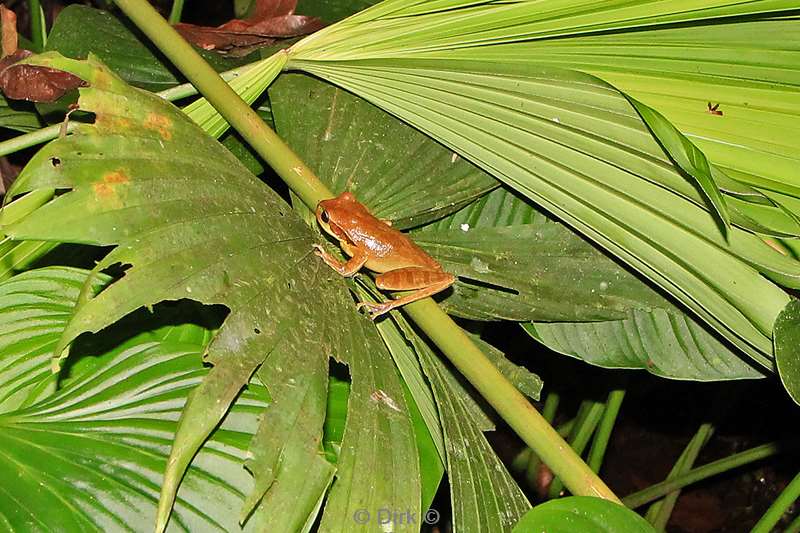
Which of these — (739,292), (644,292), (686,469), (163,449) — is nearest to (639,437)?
(686,469)

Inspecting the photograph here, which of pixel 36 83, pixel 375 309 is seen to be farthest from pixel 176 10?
pixel 375 309

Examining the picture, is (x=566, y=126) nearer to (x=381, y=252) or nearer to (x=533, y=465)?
(x=381, y=252)

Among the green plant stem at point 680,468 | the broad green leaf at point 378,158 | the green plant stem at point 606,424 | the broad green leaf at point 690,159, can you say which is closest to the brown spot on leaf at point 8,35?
the broad green leaf at point 378,158

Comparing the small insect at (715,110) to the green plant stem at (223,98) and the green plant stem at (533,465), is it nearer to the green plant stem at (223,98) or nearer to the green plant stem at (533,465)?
the green plant stem at (223,98)

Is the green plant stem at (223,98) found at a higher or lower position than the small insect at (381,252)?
higher

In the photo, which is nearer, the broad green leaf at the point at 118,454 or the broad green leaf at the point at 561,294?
the broad green leaf at the point at 118,454

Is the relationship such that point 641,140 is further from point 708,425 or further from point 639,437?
point 639,437
